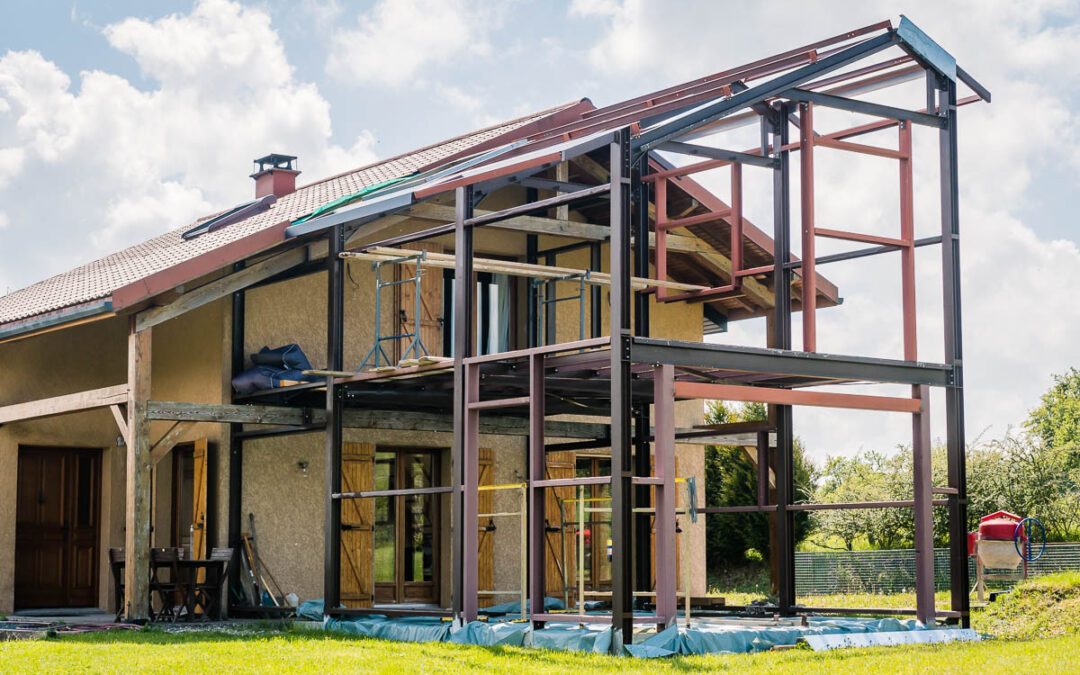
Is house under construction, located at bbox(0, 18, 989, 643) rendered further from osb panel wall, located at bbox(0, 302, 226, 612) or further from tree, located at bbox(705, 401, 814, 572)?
tree, located at bbox(705, 401, 814, 572)

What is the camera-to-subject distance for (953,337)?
44.2 feet

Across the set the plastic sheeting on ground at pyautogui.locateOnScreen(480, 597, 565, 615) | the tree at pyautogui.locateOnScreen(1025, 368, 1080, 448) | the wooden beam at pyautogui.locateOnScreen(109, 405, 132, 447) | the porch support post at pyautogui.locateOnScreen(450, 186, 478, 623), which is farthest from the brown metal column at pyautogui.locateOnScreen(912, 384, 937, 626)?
the tree at pyautogui.locateOnScreen(1025, 368, 1080, 448)

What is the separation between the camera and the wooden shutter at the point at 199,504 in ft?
50.5

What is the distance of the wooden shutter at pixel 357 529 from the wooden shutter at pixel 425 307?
1.33 metres

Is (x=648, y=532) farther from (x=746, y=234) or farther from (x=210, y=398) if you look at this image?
(x=210, y=398)

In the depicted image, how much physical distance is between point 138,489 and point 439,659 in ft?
14.6

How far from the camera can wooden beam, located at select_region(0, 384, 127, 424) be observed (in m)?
13.9

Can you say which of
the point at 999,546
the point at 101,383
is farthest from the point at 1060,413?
the point at 101,383

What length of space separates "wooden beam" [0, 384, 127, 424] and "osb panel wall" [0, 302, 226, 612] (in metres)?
0.65

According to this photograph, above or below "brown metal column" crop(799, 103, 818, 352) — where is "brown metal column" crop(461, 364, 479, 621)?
below

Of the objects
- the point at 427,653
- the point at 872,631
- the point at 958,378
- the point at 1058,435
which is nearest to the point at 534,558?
the point at 427,653

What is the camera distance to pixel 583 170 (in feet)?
56.9

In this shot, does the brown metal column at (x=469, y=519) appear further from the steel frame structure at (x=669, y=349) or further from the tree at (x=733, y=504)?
the tree at (x=733, y=504)

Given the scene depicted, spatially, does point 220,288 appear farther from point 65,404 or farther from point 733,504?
point 733,504
